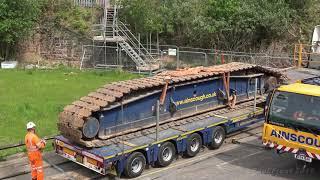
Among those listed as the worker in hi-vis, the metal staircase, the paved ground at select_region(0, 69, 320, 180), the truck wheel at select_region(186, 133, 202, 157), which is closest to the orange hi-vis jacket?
the worker in hi-vis

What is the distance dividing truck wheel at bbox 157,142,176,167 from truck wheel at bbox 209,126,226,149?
1.64 m

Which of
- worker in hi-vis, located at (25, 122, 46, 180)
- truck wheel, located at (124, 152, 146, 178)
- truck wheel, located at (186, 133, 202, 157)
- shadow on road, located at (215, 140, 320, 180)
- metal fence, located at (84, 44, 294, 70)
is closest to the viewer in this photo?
worker in hi-vis, located at (25, 122, 46, 180)

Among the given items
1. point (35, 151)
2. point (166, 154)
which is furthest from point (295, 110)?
point (35, 151)

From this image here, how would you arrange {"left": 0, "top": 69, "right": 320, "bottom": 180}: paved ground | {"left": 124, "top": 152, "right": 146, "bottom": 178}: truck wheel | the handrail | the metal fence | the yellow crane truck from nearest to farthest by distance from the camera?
the yellow crane truck, {"left": 124, "top": 152, "right": 146, "bottom": 178}: truck wheel, {"left": 0, "top": 69, "right": 320, "bottom": 180}: paved ground, the metal fence, the handrail

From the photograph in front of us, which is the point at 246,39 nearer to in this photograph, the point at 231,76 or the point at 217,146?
the point at 231,76

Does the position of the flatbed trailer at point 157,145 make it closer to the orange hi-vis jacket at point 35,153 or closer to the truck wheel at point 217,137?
A: the truck wheel at point 217,137

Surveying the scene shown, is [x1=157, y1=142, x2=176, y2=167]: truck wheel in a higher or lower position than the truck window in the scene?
lower

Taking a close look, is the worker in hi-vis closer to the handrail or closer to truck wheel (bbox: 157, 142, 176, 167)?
truck wheel (bbox: 157, 142, 176, 167)

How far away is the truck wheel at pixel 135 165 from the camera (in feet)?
38.7

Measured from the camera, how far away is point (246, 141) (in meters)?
15.3

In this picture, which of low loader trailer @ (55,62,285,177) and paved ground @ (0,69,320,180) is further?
paved ground @ (0,69,320,180)

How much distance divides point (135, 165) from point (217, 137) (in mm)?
3351

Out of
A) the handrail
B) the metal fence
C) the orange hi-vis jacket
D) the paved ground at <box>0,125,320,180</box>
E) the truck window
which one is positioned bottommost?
the paved ground at <box>0,125,320,180</box>

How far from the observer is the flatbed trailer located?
11578 mm
